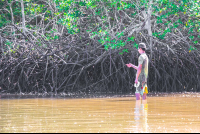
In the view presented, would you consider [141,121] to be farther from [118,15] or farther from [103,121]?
[118,15]

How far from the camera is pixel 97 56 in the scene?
11.9 metres

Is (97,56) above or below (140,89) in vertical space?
above

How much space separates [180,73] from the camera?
40.9ft

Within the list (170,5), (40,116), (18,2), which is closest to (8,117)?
(40,116)

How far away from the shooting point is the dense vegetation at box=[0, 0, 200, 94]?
11125mm

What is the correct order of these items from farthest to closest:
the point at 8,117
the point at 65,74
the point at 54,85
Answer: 1. the point at 65,74
2. the point at 54,85
3. the point at 8,117

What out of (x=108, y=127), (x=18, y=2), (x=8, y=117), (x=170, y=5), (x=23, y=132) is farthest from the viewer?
(x=18, y=2)

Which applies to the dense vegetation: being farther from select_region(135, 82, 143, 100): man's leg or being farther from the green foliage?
select_region(135, 82, 143, 100): man's leg

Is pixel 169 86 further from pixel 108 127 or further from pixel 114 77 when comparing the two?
pixel 108 127

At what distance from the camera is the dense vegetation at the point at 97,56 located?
11.1m

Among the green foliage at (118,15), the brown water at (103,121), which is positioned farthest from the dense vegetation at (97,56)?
the brown water at (103,121)

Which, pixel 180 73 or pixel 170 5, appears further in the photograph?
pixel 180 73

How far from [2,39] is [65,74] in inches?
74.6

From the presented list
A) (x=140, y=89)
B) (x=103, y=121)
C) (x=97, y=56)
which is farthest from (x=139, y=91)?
(x=97, y=56)
